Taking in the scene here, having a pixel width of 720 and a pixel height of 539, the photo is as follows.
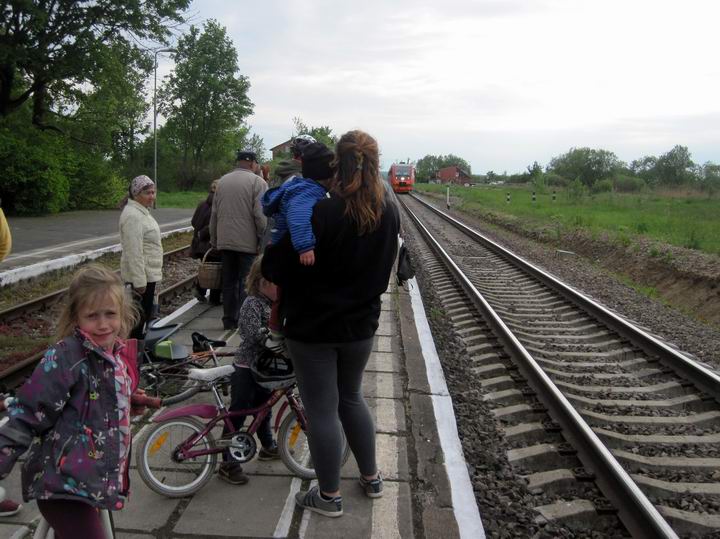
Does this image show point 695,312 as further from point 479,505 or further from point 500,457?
point 479,505

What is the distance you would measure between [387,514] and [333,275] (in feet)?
4.41

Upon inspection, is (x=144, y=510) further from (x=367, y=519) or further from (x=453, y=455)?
(x=453, y=455)

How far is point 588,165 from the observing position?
71875mm

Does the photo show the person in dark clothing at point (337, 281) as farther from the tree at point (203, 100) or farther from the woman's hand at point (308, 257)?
the tree at point (203, 100)

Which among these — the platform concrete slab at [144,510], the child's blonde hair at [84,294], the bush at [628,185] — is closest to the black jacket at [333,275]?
the child's blonde hair at [84,294]

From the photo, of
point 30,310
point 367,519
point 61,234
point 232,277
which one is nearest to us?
point 367,519

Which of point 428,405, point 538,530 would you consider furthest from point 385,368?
point 538,530

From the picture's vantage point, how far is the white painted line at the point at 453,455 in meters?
3.33

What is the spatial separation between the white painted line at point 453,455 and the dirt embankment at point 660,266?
6.11m

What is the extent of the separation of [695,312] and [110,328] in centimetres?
1072

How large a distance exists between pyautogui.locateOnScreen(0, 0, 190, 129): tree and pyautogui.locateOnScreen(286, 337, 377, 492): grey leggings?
70.2ft

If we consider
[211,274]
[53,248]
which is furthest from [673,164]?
[211,274]

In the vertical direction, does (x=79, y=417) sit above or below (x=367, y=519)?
above

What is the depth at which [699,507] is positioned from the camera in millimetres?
3867
